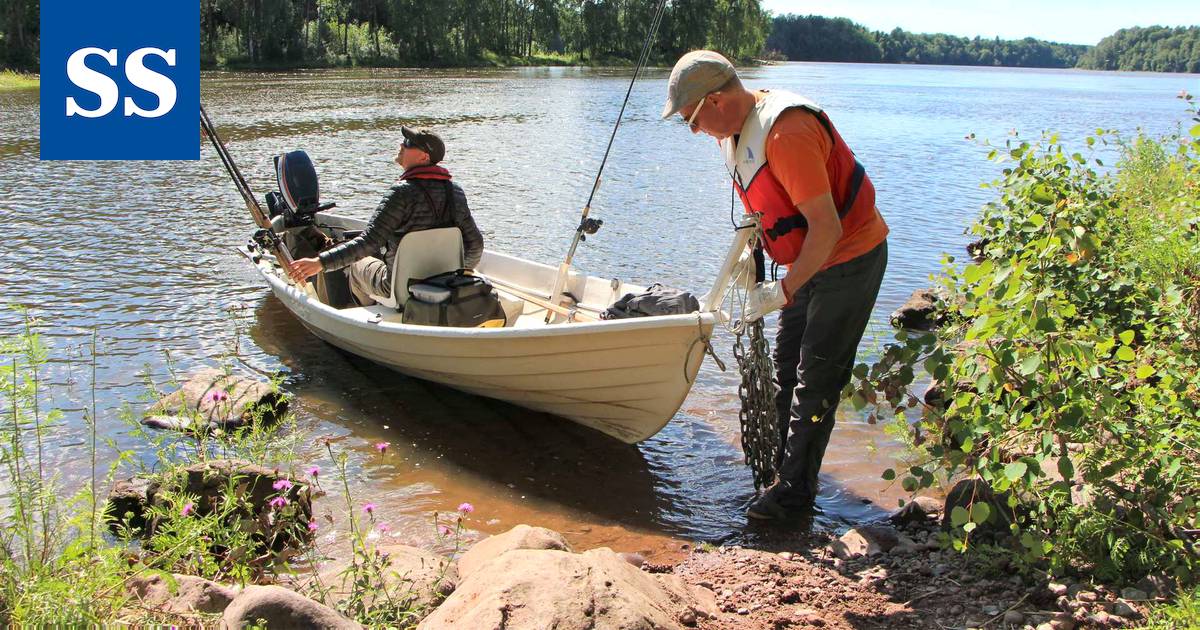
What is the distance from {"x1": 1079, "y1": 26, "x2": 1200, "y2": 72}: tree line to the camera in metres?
107

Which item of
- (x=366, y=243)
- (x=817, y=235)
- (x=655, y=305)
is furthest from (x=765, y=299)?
(x=366, y=243)

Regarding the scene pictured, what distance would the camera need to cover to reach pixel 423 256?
6.68 metres

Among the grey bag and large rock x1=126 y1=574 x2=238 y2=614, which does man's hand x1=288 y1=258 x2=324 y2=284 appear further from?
large rock x1=126 y1=574 x2=238 y2=614

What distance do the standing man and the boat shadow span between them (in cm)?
132

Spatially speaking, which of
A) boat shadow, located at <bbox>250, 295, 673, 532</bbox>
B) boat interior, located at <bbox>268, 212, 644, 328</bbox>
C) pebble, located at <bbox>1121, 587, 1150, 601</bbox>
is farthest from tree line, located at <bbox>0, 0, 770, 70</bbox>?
pebble, located at <bbox>1121, 587, 1150, 601</bbox>

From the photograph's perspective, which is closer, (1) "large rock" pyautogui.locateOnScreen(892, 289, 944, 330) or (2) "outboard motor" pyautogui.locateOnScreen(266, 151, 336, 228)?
(2) "outboard motor" pyautogui.locateOnScreen(266, 151, 336, 228)

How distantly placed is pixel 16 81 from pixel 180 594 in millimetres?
40552

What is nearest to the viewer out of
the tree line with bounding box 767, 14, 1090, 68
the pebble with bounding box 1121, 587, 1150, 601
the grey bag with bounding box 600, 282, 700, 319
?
the pebble with bounding box 1121, 587, 1150, 601

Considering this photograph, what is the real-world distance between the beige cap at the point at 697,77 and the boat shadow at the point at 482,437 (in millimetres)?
2348

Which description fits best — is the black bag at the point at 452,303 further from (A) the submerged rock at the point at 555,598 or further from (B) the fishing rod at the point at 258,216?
(A) the submerged rock at the point at 555,598

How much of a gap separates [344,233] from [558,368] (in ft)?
12.3

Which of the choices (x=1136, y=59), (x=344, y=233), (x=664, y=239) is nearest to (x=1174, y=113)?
(x=664, y=239)

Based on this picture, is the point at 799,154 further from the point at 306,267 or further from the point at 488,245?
the point at 488,245

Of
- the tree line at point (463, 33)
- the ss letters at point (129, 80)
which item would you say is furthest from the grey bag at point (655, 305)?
the tree line at point (463, 33)
